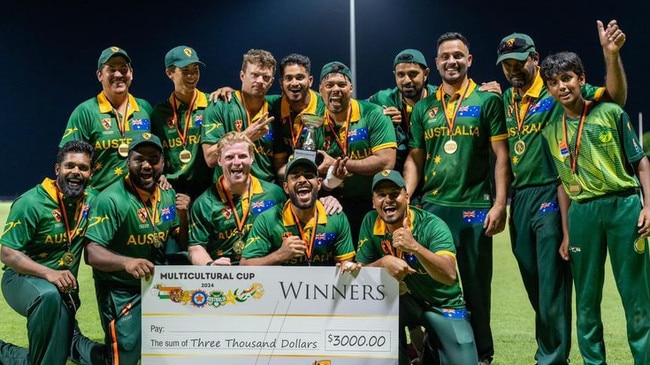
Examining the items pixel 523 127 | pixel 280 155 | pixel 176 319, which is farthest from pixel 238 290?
pixel 523 127

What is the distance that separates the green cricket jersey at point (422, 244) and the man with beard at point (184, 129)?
1692 mm

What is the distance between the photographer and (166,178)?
5332mm

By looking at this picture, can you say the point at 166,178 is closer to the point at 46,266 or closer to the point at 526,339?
the point at 46,266

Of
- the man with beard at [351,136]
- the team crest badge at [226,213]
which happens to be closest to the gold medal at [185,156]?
the team crest badge at [226,213]

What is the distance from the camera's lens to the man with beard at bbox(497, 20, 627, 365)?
15.2 ft

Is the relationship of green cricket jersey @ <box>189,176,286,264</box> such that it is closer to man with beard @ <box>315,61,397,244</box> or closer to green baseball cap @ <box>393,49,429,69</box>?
man with beard @ <box>315,61,397,244</box>

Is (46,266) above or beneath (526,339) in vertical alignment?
above

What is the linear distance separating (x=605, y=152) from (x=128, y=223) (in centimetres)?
313

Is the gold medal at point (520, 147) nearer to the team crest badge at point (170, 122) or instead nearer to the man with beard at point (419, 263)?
the man with beard at point (419, 263)

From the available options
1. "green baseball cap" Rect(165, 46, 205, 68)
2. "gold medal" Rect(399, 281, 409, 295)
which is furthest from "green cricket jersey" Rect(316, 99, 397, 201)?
"green baseball cap" Rect(165, 46, 205, 68)

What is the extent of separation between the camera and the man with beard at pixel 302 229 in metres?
4.39

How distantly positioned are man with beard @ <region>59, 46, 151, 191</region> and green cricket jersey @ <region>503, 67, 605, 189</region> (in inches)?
110

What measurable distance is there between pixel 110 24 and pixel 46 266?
2684cm

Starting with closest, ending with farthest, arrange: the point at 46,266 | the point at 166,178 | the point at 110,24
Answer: the point at 46,266 → the point at 166,178 → the point at 110,24
